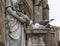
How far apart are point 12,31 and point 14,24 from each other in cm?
22

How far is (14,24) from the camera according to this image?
10.8m

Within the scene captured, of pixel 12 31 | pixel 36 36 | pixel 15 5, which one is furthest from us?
pixel 36 36

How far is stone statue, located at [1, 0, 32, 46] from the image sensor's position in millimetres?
10711

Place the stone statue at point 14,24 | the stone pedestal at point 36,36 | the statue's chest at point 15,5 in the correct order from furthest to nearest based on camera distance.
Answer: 1. the stone pedestal at point 36,36
2. the statue's chest at point 15,5
3. the stone statue at point 14,24

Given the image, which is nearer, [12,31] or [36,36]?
[12,31]

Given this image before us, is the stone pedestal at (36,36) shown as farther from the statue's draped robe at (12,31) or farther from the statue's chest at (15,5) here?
the statue's chest at (15,5)

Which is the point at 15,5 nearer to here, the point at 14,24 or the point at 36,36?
the point at 14,24

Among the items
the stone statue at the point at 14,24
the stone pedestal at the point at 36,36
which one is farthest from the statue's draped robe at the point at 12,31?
the stone pedestal at the point at 36,36

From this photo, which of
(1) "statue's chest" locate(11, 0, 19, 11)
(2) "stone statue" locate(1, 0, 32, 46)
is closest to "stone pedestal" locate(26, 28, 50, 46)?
(2) "stone statue" locate(1, 0, 32, 46)

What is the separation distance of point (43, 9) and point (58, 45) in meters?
8.20

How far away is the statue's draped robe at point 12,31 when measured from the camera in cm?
1071

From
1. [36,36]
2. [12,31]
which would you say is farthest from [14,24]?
[36,36]

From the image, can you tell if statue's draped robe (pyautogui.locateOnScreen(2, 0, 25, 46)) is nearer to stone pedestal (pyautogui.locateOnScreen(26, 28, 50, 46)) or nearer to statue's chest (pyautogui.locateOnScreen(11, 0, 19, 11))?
statue's chest (pyautogui.locateOnScreen(11, 0, 19, 11))

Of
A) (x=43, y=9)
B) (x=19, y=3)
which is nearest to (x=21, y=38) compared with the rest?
(x=19, y=3)
